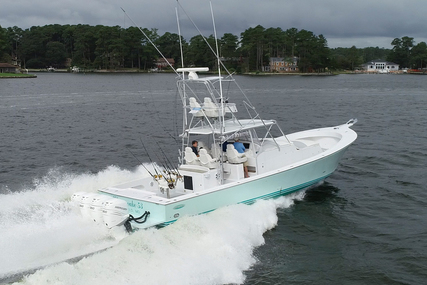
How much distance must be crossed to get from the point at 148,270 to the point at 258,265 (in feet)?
7.96

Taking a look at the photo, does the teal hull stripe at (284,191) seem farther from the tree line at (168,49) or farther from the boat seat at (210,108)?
the tree line at (168,49)

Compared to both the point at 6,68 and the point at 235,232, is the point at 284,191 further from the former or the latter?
the point at 6,68

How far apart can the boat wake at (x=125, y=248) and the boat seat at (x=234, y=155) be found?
3.92ft

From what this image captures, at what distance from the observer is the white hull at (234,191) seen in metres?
10.3

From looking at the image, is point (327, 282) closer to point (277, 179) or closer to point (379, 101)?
point (277, 179)

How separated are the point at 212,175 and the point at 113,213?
2849 mm

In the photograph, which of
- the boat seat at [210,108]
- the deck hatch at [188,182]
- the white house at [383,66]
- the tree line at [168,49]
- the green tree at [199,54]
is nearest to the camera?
the deck hatch at [188,182]

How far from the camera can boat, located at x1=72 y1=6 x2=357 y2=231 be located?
1019cm

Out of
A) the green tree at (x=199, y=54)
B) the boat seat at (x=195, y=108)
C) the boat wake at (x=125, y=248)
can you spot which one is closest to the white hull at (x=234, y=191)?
the boat wake at (x=125, y=248)

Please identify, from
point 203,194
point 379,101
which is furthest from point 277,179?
point 379,101

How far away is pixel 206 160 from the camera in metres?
11.9

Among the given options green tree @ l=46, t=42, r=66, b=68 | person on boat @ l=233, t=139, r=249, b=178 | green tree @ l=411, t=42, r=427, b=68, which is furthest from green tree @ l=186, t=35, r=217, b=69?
person on boat @ l=233, t=139, r=249, b=178

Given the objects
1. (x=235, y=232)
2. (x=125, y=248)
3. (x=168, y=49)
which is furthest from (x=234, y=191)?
Result: (x=168, y=49)

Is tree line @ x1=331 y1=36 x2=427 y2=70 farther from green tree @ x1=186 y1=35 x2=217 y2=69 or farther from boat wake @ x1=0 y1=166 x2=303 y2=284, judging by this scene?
boat wake @ x1=0 y1=166 x2=303 y2=284
